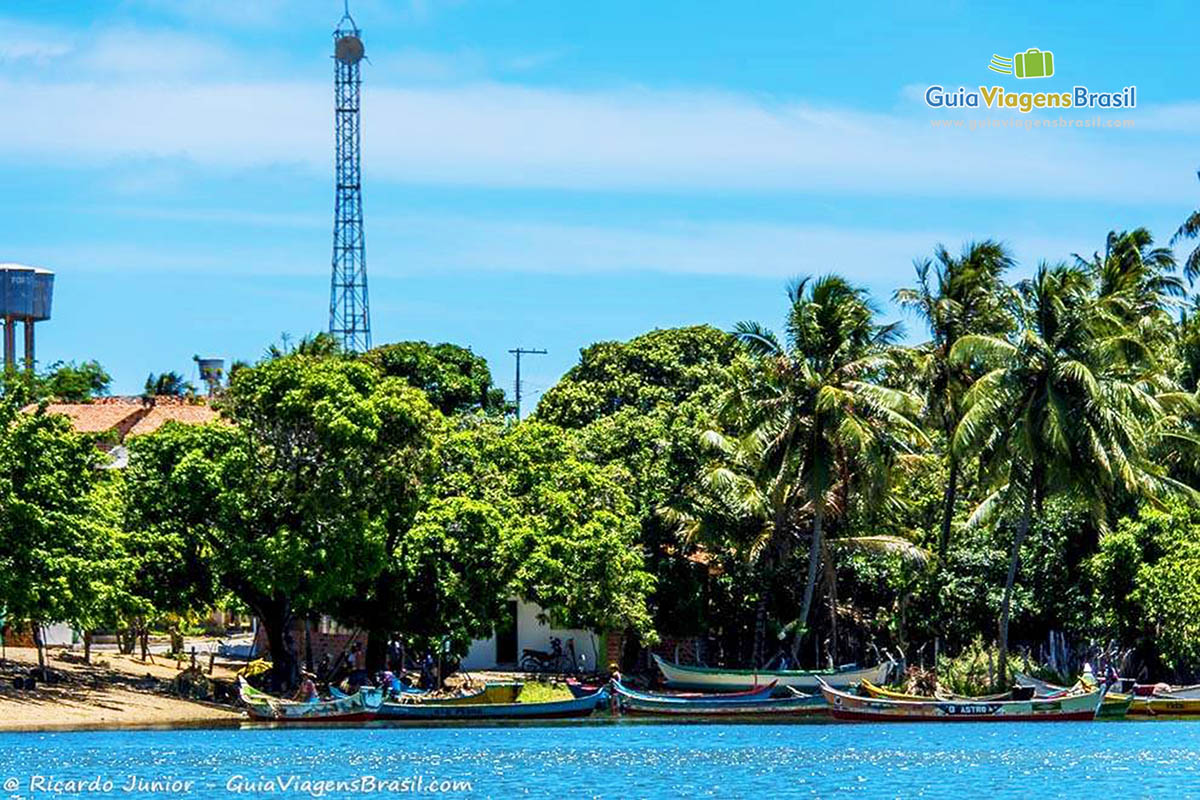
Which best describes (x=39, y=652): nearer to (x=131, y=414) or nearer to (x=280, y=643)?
(x=280, y=643)

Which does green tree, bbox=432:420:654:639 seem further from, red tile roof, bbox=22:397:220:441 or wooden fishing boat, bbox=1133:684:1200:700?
red tile roof, bbox=22:397:220:441

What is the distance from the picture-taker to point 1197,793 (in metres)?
34.3

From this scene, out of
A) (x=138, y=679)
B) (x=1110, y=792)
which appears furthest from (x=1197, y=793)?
(x=138, y=679)

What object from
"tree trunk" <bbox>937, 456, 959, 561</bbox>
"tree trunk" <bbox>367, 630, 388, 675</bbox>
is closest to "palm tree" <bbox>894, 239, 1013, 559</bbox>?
"tree trunk" <bbox>937, 456, 959, 561</bbox>

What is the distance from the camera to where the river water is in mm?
35344

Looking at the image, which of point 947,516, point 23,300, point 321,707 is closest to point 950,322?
point 947,516

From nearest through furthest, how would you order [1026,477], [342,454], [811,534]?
[342,454], [1026,477], [811,534]

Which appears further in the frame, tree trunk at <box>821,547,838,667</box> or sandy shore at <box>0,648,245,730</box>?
tree trunk at <box>821,547,838,667</box>

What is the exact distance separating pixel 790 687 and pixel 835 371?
9691mm

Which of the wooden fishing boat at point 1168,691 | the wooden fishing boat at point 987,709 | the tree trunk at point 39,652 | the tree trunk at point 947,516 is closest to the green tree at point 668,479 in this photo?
the tree trunk at point 947,516

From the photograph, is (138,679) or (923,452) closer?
(138,679)

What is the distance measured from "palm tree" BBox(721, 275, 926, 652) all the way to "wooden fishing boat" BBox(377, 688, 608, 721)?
9755 millimetres

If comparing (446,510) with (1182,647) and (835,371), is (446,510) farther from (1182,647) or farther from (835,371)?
(1182,647)

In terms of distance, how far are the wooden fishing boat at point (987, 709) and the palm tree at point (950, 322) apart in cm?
996
